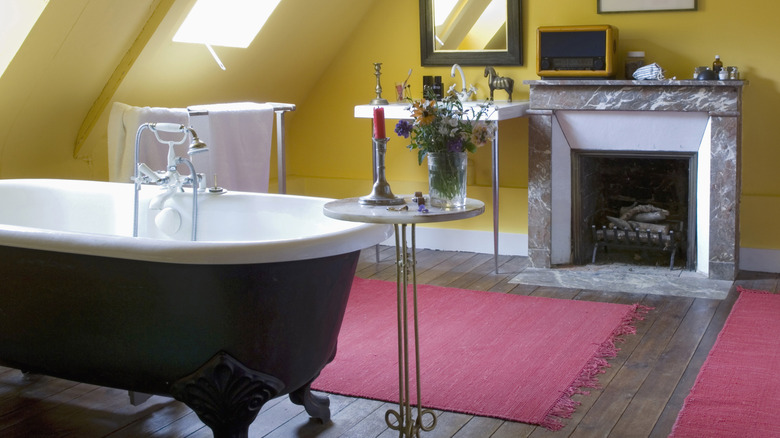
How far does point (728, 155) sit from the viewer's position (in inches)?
167

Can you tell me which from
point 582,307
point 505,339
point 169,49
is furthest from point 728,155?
point 169,49

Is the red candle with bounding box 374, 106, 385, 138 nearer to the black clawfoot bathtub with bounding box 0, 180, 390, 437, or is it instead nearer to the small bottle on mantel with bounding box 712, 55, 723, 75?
the black clawfoot bathtub with bounding box 0, 180, 390, 437

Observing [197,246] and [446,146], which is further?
[446,146]

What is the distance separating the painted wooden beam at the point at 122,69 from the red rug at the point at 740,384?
2.63 meters

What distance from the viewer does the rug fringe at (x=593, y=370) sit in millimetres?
2786

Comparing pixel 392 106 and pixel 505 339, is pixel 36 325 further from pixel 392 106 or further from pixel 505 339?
pixel 392 106

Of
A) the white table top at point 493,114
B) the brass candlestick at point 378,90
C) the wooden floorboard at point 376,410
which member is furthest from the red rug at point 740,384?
the brass candlestick at point 378,90

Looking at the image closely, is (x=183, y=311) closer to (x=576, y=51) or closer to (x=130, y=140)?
(x=130, y=140)

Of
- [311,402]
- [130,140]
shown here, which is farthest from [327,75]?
[311,402]

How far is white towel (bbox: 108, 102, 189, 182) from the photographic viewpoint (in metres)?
3.87

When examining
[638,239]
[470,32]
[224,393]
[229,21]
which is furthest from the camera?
[470,32]

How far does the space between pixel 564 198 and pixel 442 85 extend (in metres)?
0.96

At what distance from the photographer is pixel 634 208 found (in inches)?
185

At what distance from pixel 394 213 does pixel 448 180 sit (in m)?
0.25
